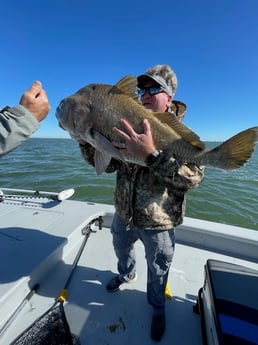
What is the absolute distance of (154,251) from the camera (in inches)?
81.7

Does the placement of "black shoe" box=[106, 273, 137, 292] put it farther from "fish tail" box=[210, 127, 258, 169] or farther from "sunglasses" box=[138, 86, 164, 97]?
"sunglasses" box=[138, 86, 164, 97]

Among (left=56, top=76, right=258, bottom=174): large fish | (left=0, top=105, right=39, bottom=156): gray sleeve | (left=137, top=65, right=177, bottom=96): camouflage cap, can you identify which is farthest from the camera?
(left=137, top=65, right=177, bottom=96): camouflage cap

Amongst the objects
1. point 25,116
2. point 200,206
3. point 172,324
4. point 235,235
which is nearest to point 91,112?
point 25,116

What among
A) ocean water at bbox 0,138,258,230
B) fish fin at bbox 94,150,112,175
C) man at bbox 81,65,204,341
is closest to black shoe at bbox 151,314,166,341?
man at bbox 81,65,204,341

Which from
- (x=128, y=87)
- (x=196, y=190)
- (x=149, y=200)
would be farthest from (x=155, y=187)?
(x=196, y=190)

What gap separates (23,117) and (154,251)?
1502 mm

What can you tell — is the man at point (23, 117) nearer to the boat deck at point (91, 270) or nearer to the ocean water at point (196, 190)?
the boat deck at point (91, 270)

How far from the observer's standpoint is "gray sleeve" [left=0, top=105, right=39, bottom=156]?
1.37 meters

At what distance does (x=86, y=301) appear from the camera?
2521mm

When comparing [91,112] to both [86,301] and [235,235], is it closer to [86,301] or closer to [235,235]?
[86,301]

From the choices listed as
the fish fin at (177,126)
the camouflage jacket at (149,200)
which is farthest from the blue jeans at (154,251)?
the fish fin at (177,126)

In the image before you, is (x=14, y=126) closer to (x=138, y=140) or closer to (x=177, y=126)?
(x=138, y=140)

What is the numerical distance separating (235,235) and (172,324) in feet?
5.04

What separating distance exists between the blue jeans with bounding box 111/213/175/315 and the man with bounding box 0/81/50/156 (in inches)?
49.3
